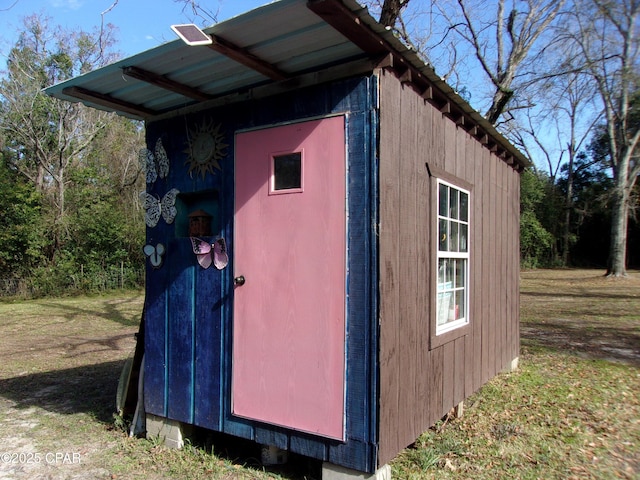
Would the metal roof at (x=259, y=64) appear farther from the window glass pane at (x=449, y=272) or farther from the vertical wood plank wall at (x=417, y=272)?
the window glass pane at (x=449, y=272)

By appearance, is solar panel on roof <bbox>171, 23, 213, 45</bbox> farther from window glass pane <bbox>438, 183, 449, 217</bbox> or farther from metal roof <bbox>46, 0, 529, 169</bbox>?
window glass pane <bbox>438, 183, 449, 217</bbox>

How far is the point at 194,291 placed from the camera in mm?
3930

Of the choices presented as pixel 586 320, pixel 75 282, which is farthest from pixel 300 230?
pixel 75 282

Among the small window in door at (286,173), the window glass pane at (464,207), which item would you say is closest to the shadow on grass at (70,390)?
the small window in door at (286,173)

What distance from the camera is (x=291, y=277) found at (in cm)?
336

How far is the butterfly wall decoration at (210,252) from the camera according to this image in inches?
147

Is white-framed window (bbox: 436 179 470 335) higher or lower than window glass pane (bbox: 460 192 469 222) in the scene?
lower

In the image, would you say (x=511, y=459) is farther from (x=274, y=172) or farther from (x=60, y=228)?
(x=60, y=228)

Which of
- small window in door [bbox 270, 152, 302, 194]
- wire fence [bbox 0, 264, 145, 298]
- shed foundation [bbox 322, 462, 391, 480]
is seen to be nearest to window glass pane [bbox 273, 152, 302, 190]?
small window in door [bbox 270, 152, 302, 194]

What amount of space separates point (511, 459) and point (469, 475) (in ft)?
1.72

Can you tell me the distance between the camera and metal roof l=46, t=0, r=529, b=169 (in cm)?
267

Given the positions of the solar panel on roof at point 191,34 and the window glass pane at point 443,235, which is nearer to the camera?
the solar panel on roof at point 191,34

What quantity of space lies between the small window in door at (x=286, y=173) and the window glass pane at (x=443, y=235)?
1.41 m

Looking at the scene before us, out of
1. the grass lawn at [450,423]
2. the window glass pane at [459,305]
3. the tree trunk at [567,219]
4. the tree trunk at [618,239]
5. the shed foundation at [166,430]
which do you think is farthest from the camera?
the tree trunk at [567,219]
